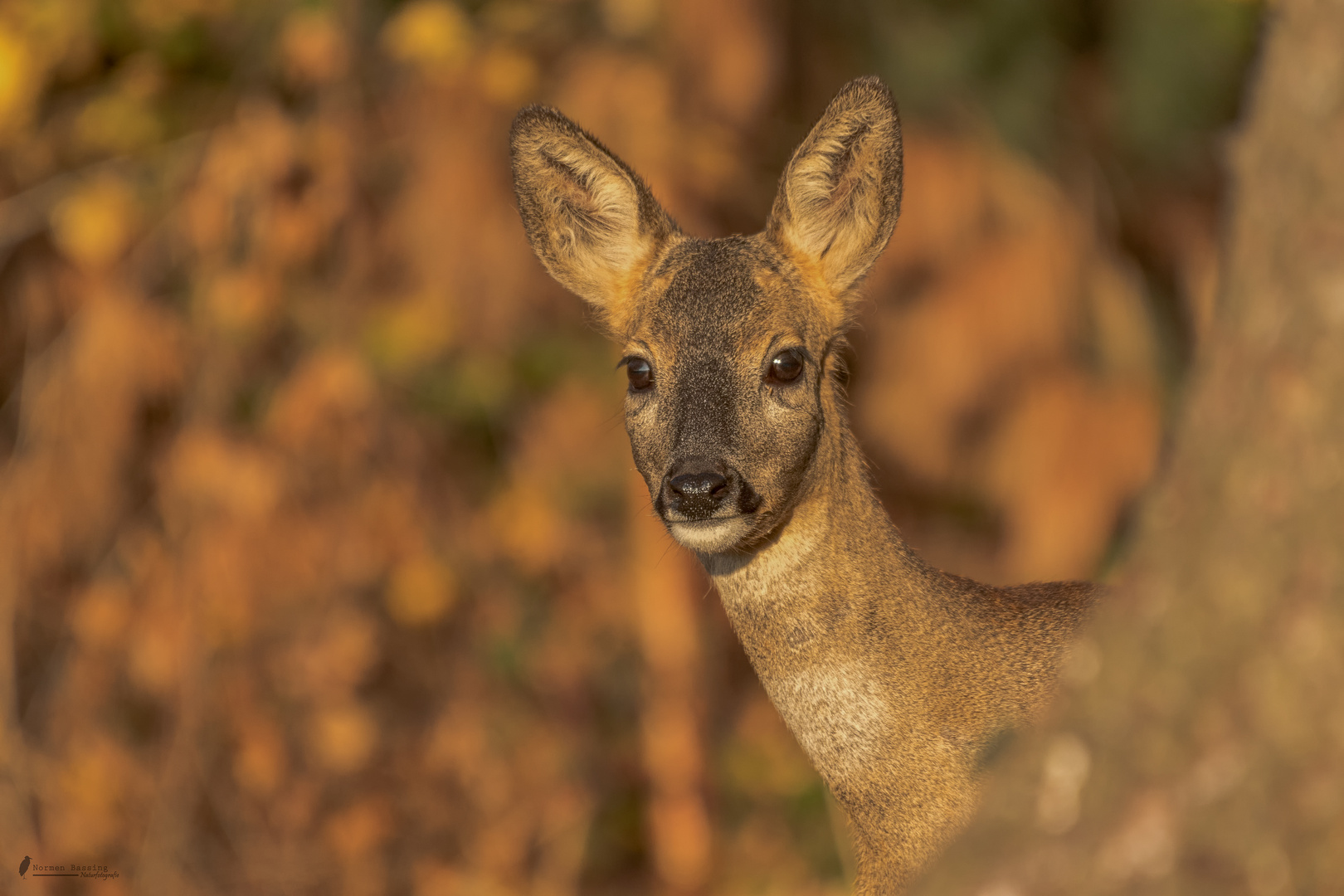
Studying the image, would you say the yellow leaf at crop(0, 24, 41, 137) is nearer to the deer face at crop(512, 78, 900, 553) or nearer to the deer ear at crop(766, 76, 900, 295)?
the deer face at crop(512, 78, 900, 553)

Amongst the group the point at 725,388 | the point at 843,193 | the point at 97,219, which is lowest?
the point at 97,219

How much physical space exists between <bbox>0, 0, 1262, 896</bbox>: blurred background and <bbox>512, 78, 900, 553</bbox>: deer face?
3.66 metres

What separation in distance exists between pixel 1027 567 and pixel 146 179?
5512 mm

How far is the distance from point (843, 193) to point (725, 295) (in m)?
0.51

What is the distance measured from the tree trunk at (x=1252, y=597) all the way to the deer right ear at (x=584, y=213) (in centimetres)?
236

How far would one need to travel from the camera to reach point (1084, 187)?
893 cm

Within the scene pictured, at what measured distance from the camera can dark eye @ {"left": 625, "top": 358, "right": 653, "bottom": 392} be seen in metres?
4.04

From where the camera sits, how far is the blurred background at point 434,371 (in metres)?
8.38

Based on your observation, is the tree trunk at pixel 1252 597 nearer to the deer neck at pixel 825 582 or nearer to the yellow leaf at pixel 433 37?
the deer neck at pixel 825 582

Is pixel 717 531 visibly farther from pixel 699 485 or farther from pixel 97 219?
pixel 97 219

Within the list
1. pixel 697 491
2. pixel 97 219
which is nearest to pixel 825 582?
pixel 697 491

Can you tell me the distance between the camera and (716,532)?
139 inches

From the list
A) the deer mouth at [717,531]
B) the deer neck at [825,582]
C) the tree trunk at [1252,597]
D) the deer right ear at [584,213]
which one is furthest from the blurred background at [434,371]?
the tree trunk at [1252,597]

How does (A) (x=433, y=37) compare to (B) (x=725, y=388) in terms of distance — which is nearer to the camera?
(B) (x=725, y=388)
